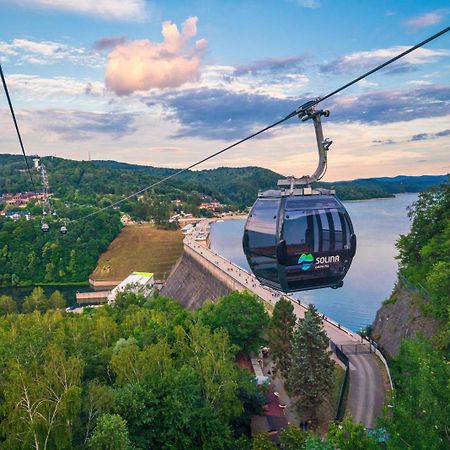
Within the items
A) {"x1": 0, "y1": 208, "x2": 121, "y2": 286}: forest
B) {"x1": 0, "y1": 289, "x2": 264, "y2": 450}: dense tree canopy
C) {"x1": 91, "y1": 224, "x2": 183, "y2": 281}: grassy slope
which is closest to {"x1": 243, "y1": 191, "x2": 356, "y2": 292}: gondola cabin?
{"x1": 0, "y1": 289, "x2": 264, "y2": 450}: dense tree canopy

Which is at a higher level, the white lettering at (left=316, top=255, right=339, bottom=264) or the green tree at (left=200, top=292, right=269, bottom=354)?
the white lettering at (left=316, top=255, right=339, bottom=264)

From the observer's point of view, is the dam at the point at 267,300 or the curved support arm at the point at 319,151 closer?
the curved support arm at the point at 319,151

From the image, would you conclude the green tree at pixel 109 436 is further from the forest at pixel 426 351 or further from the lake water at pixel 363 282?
the lake water at pixel 363 282

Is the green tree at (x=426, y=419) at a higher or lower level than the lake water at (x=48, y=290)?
higher

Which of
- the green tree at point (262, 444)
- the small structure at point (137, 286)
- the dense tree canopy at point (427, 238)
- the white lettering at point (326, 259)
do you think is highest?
the white lettering at point (326, 259)

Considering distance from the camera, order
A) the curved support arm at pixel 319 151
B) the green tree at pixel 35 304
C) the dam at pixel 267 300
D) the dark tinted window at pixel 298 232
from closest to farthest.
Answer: the curved support arm at pixel 319 151
the dark tinted window at pixel 298 232
the dam at pixel 267 300
the green tree at pixel 35 304

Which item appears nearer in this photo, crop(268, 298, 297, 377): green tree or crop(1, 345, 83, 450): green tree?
crop(1, 345, 83, 450): green tree

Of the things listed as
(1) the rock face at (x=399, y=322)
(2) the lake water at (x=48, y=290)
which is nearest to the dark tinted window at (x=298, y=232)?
(1) the rock face at (x=399, y=322)

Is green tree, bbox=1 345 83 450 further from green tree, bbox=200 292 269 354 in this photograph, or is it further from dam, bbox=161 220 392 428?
green tree, bbox=200 292 269 354

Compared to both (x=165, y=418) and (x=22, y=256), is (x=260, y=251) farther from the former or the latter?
(x=22, y=256)
